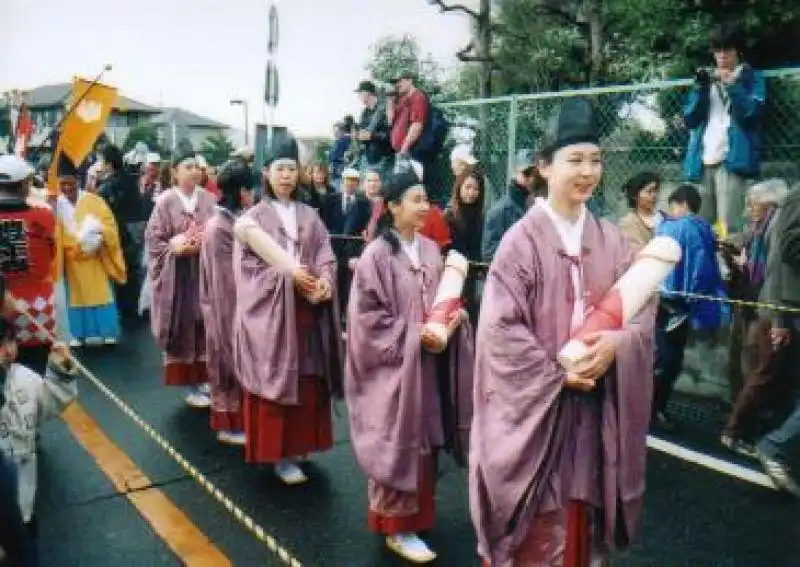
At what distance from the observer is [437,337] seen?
3.40m

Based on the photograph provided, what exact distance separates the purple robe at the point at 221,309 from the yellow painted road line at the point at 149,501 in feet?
2.40

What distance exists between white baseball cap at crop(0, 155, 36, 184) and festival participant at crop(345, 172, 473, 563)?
6.69 ft

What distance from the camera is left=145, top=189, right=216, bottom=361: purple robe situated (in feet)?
19.9

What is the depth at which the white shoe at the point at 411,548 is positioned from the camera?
3.54 m

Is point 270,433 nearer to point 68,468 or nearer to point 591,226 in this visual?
point 68,468

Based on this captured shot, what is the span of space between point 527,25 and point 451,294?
47.8 feet

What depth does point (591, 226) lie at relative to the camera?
2799mm

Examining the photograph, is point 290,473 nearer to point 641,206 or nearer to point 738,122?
point 641,206

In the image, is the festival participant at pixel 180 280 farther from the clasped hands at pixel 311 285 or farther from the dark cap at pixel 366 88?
the dark cap at pixel 366 88

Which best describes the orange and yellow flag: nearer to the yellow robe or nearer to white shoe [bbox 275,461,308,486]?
the yellow robe

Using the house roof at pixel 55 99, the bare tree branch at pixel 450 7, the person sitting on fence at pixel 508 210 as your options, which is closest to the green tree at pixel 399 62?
the bare tree branch at pixel 450 7

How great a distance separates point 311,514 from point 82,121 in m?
4.89

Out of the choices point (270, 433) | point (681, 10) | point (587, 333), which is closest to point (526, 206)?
point (270, 433)

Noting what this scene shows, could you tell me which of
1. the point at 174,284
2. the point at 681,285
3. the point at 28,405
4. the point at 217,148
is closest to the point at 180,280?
the point at 174,284
